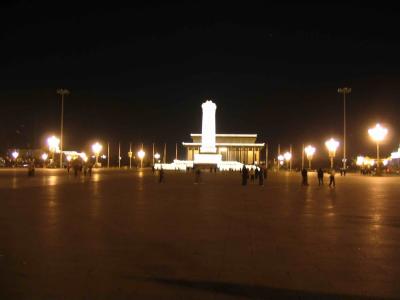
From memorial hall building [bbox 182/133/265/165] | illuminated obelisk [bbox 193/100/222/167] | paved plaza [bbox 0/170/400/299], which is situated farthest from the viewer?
memorial hall building [bbox 182/133/265/165]

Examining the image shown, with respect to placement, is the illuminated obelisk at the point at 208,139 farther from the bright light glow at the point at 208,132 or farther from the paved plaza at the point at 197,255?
the paved plaza at the point at 197,255

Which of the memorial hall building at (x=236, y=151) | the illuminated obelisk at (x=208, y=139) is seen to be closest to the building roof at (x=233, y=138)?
the memorial hall building at (x=236, y=151)

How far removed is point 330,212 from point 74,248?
974 cm

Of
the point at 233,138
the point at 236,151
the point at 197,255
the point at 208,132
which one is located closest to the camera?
the point at 197,255

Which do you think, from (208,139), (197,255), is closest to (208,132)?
(208,139)

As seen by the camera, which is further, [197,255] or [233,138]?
[233,138]

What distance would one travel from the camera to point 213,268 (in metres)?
8.01

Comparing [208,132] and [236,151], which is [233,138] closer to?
[236,151]

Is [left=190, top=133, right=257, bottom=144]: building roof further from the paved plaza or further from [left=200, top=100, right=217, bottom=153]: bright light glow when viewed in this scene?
the paved plaza

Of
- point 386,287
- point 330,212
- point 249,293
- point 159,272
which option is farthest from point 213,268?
point 330,212

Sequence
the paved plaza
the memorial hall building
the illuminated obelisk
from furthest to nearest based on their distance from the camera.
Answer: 1. the memorial hall building
2. the illuminated obelisk
3. the paved plaza

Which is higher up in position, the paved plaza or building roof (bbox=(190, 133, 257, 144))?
building roof (bbox=(190, 133, 257, 144))

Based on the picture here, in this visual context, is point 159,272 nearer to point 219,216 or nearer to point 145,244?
point 145,244

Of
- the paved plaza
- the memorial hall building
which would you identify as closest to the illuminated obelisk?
the memorial hall building
